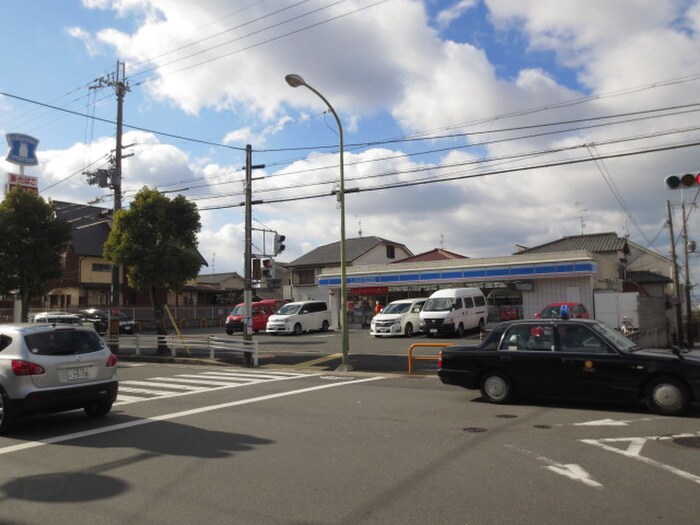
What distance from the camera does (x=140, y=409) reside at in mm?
10586

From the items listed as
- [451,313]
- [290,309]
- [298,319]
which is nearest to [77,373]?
[451,313]

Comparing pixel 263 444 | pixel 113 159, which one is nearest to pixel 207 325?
pixel 113 159

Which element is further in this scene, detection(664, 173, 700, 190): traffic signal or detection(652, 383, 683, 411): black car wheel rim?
detection(664, 173, 700, 190): traffic signal

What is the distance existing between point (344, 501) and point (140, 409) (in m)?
6.55

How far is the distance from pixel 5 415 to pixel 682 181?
12804 mm

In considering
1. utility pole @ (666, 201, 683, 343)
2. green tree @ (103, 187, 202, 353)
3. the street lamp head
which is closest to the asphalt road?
the street lamp head

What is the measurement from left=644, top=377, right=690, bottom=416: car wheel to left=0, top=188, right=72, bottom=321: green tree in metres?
21.6

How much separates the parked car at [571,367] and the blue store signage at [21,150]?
945 inches

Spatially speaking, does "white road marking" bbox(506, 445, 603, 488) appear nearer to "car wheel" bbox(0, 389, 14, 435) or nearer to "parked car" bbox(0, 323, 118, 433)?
"parked car" bbox(0, 323, 118, 433)

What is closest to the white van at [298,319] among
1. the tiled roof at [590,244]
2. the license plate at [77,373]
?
the tiled roof at [590,244]

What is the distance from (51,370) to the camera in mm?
8547

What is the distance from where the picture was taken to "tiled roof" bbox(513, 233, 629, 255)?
148 ft

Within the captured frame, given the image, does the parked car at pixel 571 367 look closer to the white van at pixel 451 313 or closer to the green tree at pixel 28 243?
the white van at pixel 451 313

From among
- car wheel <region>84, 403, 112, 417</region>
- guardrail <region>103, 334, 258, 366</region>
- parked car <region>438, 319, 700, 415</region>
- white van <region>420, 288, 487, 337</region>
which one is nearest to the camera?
parked car <region>438, 319, 700, 415</region>
